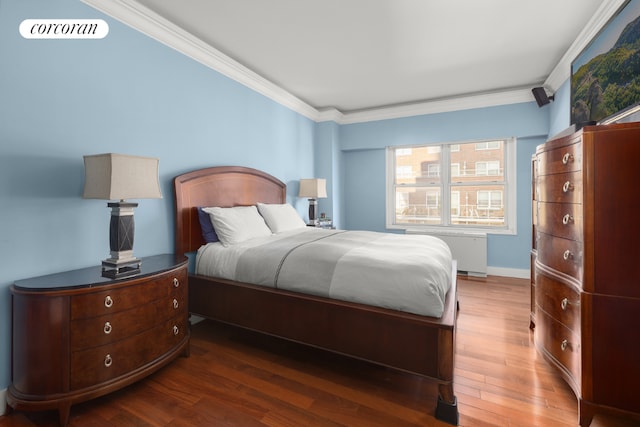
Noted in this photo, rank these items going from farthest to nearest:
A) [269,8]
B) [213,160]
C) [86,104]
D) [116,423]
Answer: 1. [213,160]
2. [269,8]
3. [86,104]
4. [116,423]

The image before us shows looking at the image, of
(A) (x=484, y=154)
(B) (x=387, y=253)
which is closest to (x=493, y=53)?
(A) (x=484, y=154)

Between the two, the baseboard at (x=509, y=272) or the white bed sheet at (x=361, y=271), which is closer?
the white bed sheet at (x=361, y=271)

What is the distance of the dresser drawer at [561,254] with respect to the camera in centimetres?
157

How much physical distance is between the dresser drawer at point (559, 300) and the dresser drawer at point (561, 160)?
67cm

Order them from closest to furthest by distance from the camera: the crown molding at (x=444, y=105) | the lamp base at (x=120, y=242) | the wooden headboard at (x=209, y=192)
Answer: the lamp base at (x=120, y=242)
the wooden headboard at (x=209, y=192)
the crown molding at (x=444, y=105)

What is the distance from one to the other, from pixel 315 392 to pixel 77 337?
1.30 m

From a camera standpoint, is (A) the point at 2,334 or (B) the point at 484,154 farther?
(B) the point at 484,154

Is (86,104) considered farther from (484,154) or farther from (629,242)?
(484,154)

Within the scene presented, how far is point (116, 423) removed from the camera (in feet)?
5.02

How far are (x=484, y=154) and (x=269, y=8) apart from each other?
367cm

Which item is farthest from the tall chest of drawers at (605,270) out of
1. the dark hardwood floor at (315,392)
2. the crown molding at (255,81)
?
the crown molding at (255,81)

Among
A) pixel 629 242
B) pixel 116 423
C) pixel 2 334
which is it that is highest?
pixel 629 242

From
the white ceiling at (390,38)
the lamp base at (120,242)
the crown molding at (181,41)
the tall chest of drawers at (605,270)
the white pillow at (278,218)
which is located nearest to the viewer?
the tall chest of drawers at (605,270)

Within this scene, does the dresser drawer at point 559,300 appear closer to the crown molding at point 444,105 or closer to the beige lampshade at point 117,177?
the beige lampshade at point 117,177
